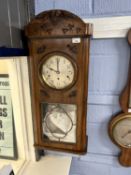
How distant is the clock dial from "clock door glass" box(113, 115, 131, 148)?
13.4 inches

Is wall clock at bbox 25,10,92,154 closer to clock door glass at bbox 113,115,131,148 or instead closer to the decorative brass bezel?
the decorative brass bezel

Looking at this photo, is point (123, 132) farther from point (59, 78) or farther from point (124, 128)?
point (59, 78)

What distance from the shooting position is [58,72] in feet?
2.76

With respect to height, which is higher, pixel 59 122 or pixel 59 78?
pixel 59 78

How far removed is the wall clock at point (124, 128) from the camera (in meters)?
0.88

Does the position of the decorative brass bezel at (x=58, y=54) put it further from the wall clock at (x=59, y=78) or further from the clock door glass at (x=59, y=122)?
the clock door glass at (x=59, y=122)

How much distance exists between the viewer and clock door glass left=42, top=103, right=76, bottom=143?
0.91 metres

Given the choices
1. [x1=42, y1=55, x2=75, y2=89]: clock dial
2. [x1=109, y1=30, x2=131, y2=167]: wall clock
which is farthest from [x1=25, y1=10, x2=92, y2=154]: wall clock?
[x1=109, y1=30, x2=131, y2=167]: wall clock

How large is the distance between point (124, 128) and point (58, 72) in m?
0.44

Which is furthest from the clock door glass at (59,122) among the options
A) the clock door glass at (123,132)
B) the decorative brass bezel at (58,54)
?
the clock door glass at (123,132)

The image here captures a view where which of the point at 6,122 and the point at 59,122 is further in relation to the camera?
the point at 6,122

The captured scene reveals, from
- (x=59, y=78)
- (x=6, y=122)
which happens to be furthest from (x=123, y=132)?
(x=6, y=122)

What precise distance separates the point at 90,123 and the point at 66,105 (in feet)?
0.70

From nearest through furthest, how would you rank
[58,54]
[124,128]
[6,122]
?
[58,54]
[124,128]
[6,122]
